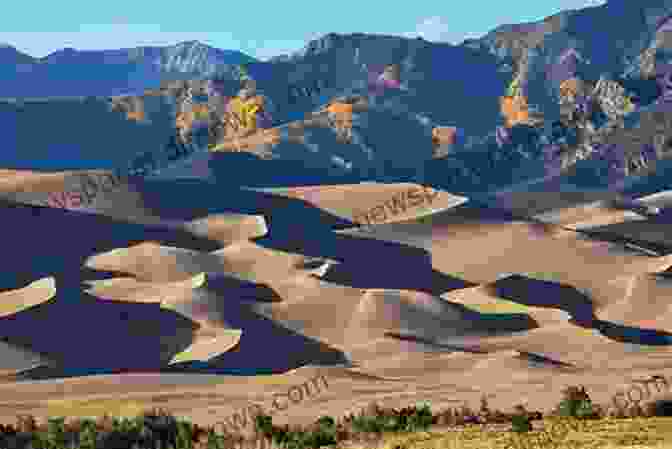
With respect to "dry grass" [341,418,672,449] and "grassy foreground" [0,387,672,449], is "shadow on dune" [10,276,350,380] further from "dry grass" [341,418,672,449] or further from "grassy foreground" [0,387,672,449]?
"dry grass" [341,418,672,449]

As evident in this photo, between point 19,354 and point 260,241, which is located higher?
point 260,241

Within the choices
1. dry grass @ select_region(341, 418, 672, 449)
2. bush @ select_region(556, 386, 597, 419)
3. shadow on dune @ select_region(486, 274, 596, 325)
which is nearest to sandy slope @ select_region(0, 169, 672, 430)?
shadow on dune @ select_region(486, 274, 596, 325)

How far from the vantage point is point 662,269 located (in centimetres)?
10425

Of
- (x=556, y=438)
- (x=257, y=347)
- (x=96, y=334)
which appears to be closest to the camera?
(x=556, y=438)

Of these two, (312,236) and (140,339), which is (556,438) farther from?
(312,236)

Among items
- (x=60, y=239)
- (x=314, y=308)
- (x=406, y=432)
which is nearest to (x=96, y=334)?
(x=314, y=308)

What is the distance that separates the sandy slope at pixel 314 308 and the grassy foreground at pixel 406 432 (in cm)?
887

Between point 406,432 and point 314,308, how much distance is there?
55.8 meters

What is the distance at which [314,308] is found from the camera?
90.6 meters

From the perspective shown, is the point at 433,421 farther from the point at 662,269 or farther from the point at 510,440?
the point at 662,269

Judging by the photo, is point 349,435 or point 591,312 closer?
point 349,435

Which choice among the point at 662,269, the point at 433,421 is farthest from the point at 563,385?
the point at 662,269

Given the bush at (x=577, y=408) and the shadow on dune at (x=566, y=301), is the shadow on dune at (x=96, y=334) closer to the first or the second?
the shadow on dune at (x=566, y=301)

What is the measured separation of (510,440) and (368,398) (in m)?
25.1
